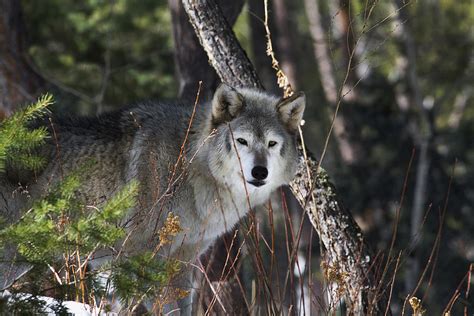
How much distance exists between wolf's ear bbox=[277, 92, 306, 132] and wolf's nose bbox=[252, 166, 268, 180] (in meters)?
0.80

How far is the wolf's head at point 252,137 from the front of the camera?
6.87 metres

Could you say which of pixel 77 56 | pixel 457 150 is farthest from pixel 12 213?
pixel 457 150

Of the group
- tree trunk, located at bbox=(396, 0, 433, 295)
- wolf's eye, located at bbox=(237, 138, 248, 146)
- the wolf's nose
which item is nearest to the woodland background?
tree trunk, located at bbox=(396, 0, 433, 295)

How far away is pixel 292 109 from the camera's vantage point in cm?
726

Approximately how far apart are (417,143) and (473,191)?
1652mm

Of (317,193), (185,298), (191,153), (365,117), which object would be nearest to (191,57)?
(191,153)

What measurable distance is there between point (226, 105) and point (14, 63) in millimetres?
5568

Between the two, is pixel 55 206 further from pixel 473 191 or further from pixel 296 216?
pixel 296 216

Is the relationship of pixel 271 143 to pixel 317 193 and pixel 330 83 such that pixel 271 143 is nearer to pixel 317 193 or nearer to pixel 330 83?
pixel 317 193

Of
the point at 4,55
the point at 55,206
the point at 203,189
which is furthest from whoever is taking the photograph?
the point at 4,55

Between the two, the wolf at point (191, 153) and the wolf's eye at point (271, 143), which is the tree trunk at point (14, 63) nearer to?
the wolf at point (191, 153)

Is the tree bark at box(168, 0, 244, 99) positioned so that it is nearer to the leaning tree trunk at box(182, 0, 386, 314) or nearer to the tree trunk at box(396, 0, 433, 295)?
the leaning tree trunk at box(182, 0, 386, 314)

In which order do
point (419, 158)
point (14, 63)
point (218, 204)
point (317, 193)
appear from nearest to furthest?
point (218, 204)
point (317, 193)
point (14, 63)
point (419, 158)

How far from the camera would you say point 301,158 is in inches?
285
